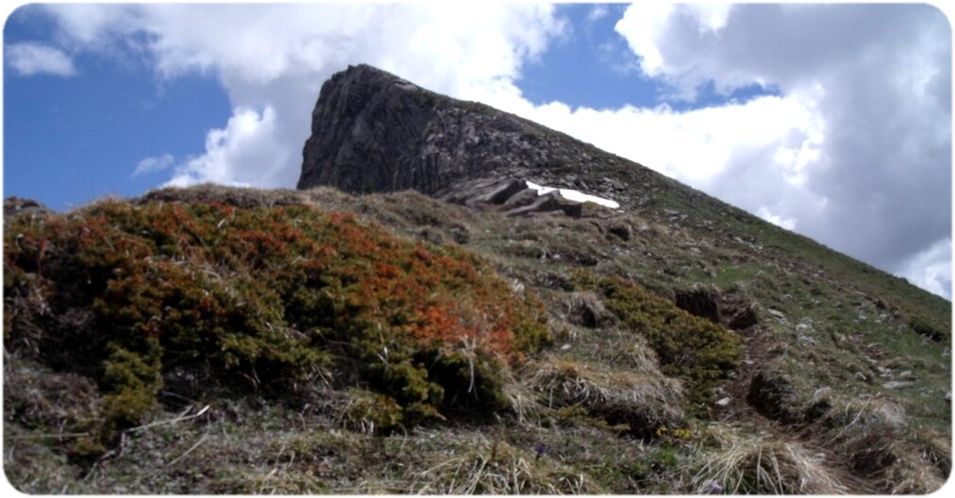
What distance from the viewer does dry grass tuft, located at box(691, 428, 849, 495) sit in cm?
763

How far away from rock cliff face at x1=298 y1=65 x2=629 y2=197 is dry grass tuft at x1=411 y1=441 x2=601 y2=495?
3072 cm

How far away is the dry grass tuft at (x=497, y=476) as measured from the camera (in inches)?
274

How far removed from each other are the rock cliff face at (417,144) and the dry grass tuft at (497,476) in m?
30.7

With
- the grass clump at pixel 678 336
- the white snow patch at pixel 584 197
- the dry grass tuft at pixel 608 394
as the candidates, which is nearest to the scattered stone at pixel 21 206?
the dry grass tuft at pixel 608 394

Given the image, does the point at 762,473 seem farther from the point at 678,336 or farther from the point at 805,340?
the point at 805,340

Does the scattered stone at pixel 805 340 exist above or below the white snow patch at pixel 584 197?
below

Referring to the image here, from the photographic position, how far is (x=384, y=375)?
8.68 m

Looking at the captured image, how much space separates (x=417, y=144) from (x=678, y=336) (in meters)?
41.0

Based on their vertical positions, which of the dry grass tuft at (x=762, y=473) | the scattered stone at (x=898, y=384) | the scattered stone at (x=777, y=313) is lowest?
the dry grass tuft at (x=762, y=473)

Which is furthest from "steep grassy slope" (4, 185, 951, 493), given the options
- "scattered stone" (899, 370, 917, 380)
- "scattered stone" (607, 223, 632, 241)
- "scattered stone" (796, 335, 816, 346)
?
"scattered stone" (607, 223, 632, 241)

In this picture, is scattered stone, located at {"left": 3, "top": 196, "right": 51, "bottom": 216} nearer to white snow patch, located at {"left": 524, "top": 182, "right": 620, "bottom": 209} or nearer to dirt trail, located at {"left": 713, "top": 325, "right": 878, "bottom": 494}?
dirt trail, located at {"left": 713, "top": 325, "right": 878, "bottom": 494}

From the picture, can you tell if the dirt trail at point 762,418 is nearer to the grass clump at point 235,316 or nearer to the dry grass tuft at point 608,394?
the dry grass tuft at point 608,394

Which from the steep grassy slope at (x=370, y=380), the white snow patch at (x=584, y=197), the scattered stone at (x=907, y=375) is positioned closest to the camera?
the steep grassy slope at (x=370, y=380)

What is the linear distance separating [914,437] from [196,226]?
781 cm
